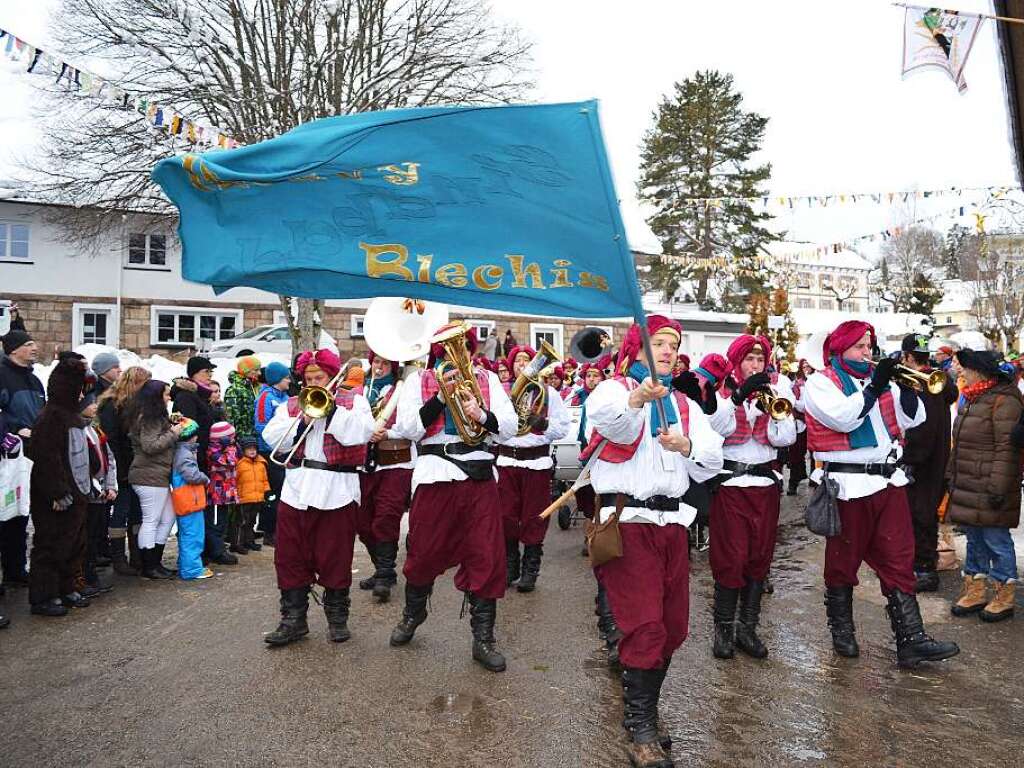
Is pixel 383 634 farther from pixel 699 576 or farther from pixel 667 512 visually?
pixel 699 576

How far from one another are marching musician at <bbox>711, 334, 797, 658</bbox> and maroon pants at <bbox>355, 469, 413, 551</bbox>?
102 inches

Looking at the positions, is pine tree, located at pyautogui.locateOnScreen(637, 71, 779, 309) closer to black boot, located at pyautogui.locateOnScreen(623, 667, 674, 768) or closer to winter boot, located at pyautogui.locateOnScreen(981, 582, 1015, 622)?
winter boot, located at pyautogui.locateOnScreen(981, 582, 1015, 622)

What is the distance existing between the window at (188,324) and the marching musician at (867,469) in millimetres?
23041

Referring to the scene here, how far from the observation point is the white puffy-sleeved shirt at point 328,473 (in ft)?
17.0

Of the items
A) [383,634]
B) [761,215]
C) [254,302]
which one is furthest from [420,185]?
[761,215]

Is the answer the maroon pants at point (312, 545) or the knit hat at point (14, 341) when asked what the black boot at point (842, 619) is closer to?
the maroon pants at point (312, 545)

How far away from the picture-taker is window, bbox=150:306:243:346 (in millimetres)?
25141

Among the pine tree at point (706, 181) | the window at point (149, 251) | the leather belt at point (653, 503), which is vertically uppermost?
the pine tree at point (706, 181)

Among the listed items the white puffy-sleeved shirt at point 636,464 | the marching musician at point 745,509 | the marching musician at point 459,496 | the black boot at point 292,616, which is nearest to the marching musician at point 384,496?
the black boot at point 292,616

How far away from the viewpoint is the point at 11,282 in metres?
23.8

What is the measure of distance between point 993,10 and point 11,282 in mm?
24964

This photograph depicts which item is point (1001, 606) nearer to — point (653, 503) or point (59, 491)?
point (653, 503)

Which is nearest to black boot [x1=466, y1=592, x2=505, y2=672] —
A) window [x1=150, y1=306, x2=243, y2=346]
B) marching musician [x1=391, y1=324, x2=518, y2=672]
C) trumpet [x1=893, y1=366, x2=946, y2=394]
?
marching musician [x1=391, y1=324, x2=518, y2=672]

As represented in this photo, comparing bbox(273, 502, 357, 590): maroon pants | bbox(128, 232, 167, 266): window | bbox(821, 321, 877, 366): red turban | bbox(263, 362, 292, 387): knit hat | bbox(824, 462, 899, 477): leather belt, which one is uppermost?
bbox(128, 232, 167, 266): window
